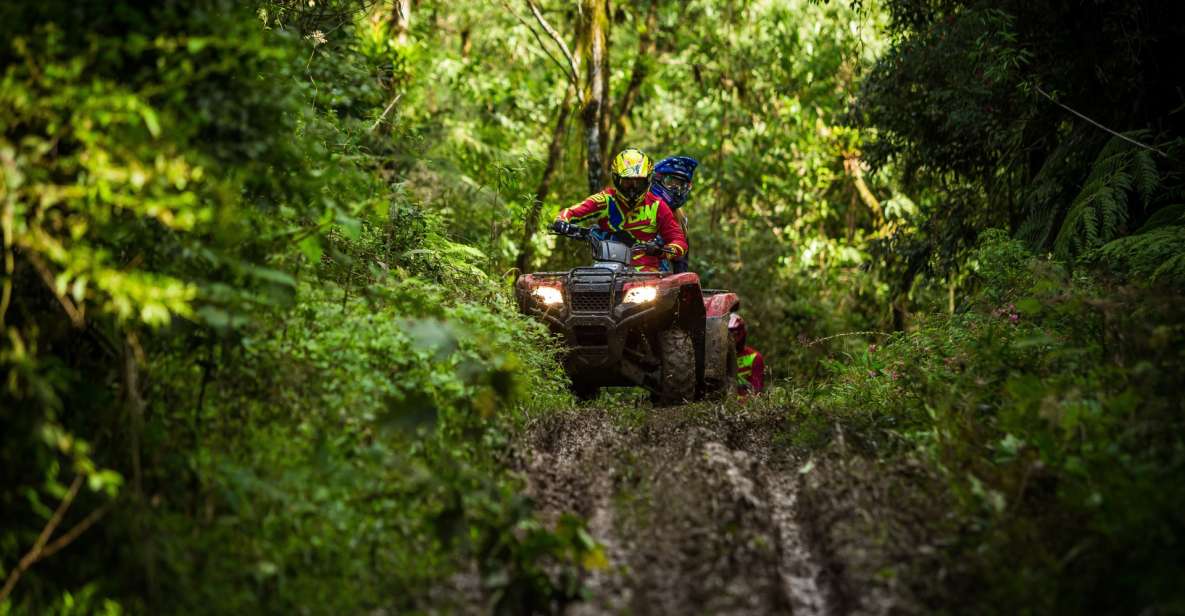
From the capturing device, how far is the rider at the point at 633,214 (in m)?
10.4

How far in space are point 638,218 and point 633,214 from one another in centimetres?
6

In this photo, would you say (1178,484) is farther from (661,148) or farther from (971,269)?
(661,148)

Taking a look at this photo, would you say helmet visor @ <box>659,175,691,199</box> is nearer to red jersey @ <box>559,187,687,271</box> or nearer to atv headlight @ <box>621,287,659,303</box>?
red jersey @ <box>559,187,687,271</box>

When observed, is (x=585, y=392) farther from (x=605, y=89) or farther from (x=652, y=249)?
(x=605, y=89)

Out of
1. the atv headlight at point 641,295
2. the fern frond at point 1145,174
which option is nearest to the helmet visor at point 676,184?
the atv headlight at point 641,295

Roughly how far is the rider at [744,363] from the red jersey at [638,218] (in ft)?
4.08

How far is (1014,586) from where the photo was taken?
165 inches

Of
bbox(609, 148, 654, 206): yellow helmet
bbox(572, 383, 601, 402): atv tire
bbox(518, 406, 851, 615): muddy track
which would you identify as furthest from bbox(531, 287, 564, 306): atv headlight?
bbox(518, 406, 851, 615): muddy track

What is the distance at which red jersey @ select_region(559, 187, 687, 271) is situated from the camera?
1055 centimetres

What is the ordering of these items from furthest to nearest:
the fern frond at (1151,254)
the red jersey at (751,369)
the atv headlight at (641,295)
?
1. the red jersey at (751,369)
2. the atv headlight at (641,295)
3. the fern frond at (1151,254)

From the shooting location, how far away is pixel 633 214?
1056 centimetres

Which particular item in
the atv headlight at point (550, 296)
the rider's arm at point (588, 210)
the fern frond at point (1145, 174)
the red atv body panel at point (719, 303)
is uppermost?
the fern frond at point (1145, 174)

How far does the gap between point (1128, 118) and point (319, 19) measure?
765cm

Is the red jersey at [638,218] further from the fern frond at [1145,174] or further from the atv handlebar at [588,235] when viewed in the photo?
the fern frond at [1145,174]
